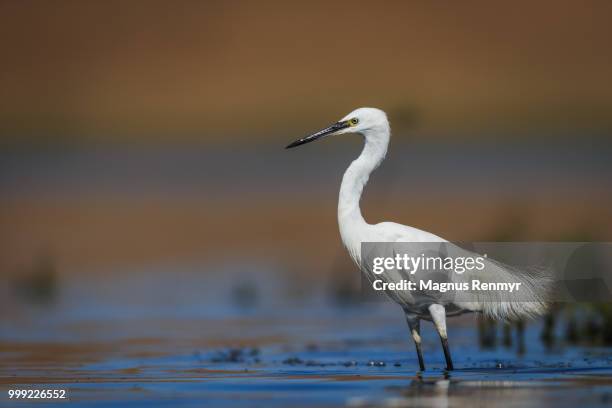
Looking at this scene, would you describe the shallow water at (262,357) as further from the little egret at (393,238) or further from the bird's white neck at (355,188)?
the bird's white neck at (355,188)

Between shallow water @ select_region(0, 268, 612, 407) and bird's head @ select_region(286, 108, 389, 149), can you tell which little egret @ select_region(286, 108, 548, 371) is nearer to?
bird's head @ select_region(286, 108, 389, 149)

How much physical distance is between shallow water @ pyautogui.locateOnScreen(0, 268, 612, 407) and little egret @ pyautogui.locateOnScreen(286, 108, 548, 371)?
0.62 metres

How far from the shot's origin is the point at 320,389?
35.5 feet

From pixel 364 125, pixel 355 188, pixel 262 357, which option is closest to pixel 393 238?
pixel 355 188

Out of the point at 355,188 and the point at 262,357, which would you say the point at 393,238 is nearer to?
the point at 355,188

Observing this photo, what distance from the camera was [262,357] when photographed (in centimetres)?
1483

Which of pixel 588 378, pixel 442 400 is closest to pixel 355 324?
pixel 588 378

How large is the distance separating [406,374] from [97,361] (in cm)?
428

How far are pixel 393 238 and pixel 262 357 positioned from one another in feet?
10.6

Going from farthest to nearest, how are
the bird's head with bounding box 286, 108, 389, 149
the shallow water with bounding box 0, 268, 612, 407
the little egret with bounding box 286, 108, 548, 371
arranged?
the bird's head with bounding box 286, 108, 389, 149, the little egret with bounding box 286, 108, 548, 371, the shallow water with bounding box 0, 268, 612, 407

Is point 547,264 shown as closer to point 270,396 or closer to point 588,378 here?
point 588,378

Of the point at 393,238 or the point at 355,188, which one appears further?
the point at 355,188

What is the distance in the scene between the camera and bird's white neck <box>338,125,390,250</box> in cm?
1260

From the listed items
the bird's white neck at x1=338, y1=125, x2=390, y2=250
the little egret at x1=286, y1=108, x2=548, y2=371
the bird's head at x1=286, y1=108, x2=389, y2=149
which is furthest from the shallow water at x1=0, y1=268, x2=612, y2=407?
the bird's head at x1=286, y1=108, x2=389, y2=149
